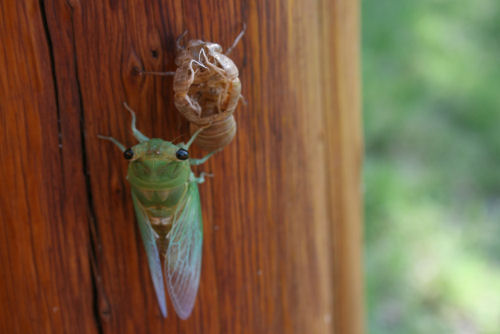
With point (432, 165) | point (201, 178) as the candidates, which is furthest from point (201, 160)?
point (432, 165)

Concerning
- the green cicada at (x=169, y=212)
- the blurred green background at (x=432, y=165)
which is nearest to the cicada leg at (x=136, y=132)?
the green cicada at (x=169, y=212)

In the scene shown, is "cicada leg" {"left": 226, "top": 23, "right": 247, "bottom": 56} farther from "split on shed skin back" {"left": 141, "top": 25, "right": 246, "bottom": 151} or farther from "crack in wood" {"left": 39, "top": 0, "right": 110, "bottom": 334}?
"crack in wood" {"left": 39, "top": 0, "right": 110, "bottom": 334}

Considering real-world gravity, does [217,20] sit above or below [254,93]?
above

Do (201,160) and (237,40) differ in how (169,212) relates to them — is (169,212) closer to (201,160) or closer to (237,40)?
(201,160)

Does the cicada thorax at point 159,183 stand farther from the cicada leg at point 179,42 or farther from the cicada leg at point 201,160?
the cicada leg at point 179,42

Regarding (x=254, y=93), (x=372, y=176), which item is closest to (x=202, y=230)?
(x=254, y=93)

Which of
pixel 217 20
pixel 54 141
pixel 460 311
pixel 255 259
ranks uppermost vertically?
pixel 217 20

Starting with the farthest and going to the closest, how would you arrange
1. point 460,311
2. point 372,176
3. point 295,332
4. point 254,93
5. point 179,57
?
point 372,176 → point 460,311 → point 295,332 → point 254,93 → point 179,57

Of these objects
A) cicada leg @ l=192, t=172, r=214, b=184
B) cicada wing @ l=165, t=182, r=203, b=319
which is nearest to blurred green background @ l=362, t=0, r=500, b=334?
cicada wing @ l=165, t=182, r=203, b=319

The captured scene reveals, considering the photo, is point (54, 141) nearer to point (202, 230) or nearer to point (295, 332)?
point (202, 230)
